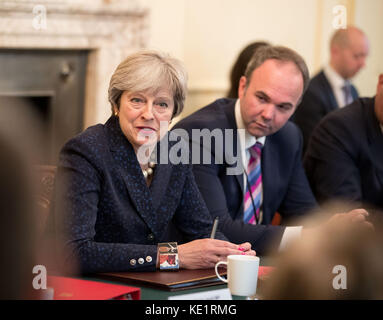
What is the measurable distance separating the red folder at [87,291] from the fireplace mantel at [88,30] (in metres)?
2.75

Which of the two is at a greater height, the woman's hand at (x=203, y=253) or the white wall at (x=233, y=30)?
the white wall at (x=233, y=30)

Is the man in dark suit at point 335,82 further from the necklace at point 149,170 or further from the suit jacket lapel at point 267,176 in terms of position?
the necklace at point 149,170

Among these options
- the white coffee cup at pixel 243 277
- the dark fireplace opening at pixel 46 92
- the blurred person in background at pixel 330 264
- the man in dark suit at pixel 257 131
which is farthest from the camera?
the dark fireplace opening at pixel 46 92

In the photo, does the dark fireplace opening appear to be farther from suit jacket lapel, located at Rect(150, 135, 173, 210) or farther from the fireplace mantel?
suit jacket lapel, located at Rect(150, 135, 173, 210)

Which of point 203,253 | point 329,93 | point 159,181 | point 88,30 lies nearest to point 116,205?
point 159,181

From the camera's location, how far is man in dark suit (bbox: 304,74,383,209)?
9.37 ft

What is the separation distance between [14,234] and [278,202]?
2072mm

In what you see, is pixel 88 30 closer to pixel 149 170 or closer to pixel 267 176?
pixel 267 176

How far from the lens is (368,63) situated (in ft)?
18.5

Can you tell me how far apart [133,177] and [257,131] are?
0.75 meters

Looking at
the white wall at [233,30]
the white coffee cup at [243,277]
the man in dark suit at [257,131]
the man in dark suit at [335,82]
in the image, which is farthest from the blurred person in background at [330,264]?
the white wall at [233,30]

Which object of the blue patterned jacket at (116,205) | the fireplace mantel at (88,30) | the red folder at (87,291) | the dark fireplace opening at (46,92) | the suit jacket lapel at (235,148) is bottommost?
the red folder at (87,291)

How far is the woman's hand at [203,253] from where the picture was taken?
1788 millimetres
